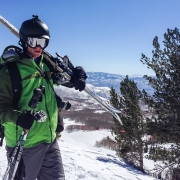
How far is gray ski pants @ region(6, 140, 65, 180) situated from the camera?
2.34 m

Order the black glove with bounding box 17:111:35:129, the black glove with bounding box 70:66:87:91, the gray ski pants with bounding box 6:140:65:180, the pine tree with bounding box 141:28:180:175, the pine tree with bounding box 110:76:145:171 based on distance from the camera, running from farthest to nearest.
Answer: the pine tree with bounding box 110:76:145:171
the pine tree with bounding box 141:28:180:175
the black glove with bounding box 70:66:87:91
the gray ski pants with bounding box 6:140:65:180
the black glove with bounding box 17:111:35:129

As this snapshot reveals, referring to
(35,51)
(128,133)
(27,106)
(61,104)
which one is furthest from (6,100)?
(128,133)

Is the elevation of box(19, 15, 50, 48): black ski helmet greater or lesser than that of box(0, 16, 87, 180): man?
greater

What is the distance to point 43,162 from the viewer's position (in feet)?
8.25

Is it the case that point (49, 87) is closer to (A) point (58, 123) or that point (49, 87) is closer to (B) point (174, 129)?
(A) point (58, 123)

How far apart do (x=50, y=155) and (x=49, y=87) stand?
0.75 m

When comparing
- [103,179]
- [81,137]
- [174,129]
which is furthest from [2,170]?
[81,137]

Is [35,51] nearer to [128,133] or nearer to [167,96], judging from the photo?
[167,96]

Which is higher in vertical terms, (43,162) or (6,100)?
(6,100)

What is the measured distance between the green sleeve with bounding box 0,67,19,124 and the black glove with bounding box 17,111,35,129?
41mm

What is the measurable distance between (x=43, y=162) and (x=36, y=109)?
636 mm

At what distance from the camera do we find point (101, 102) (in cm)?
341

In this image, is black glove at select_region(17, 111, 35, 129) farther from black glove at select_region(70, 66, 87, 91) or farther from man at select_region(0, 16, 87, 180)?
black glove at select_region(70, 66, 87, 91)

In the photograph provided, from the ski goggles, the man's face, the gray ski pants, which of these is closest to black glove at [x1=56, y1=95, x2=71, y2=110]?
the gray ski pants
